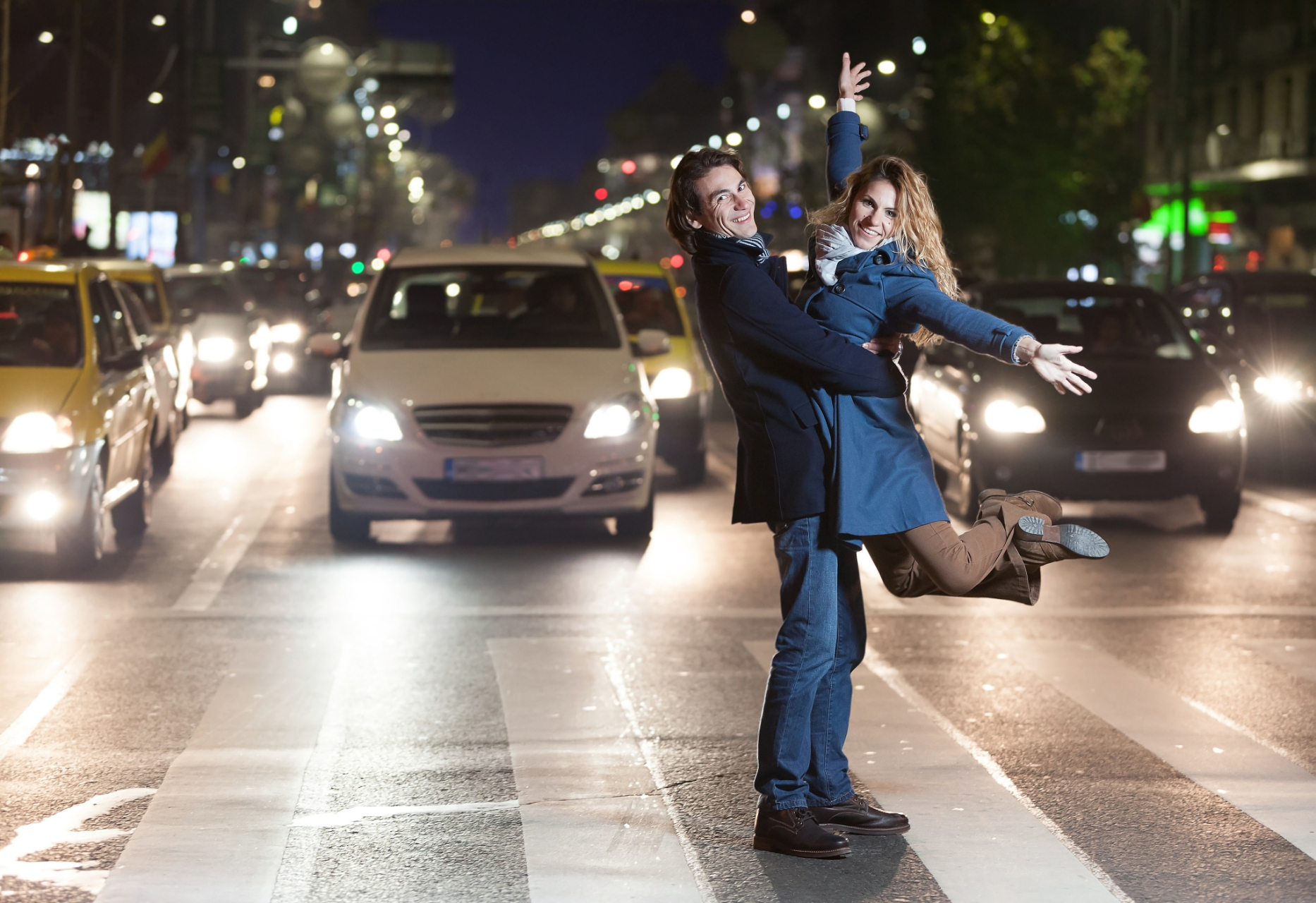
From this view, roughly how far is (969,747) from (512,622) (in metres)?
3.23

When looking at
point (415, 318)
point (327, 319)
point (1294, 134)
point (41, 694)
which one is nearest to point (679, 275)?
point (1294, 134)

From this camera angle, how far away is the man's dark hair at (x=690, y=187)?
5.26m

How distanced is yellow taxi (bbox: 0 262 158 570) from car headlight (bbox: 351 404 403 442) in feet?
4.29

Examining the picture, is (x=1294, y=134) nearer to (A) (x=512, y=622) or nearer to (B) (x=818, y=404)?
(A) (x=512, y=622)

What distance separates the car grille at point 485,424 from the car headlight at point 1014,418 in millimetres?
3028

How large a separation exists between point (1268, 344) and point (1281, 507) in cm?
491

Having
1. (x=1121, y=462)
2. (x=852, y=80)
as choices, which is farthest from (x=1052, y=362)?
(x=1121, y=462)

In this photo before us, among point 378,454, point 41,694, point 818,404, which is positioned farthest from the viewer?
point 378,454

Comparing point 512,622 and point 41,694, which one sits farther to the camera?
point 512,622

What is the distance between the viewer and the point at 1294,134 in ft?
181

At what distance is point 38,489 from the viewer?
35.2ft

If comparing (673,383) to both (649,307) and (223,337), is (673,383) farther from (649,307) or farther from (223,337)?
(223,337)

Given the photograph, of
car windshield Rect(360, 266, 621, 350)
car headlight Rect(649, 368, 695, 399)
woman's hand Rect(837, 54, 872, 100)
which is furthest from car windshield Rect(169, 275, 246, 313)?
woman's hand Rect(837, 54, 872, 100)

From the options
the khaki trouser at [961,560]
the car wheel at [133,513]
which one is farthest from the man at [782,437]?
the car wheel at [133,513]
